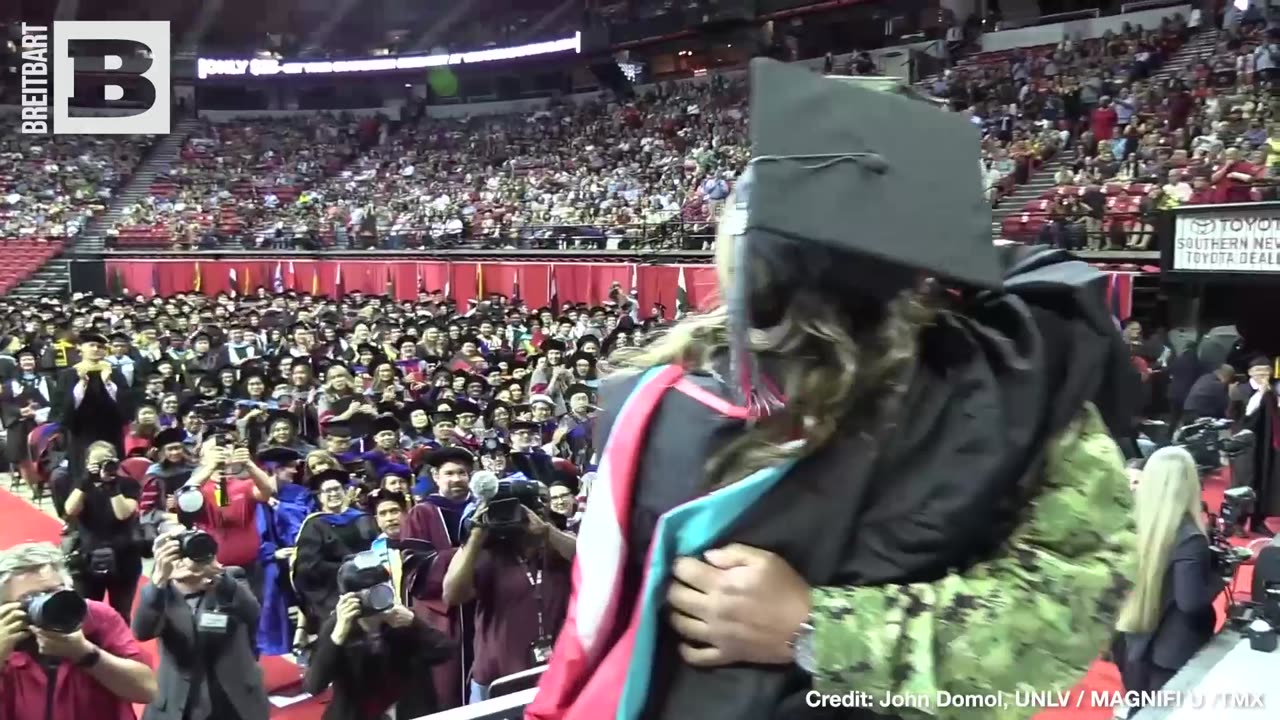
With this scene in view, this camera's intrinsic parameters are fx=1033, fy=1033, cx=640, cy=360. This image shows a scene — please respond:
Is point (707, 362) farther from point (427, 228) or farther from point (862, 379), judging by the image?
point (427, 228)

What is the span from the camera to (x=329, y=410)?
7.57m

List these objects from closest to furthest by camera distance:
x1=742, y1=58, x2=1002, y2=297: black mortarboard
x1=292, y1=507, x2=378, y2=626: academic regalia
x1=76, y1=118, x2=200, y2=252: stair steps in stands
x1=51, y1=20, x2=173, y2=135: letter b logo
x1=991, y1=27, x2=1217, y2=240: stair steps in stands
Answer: x1=742, y1=58, x2=1002, y2=297: black mortarboard → x1=292, y1=507, x2=378, y2=626: academic regalia → x1=991, y1=27, x2=1217, y2=240: stair steps in stands → x1=51, y1=20, x2=173, y2=135: letter b logo → x1=76, y1=118, x2=200, y2=252: stair steps in stands

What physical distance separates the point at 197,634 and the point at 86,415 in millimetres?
4675

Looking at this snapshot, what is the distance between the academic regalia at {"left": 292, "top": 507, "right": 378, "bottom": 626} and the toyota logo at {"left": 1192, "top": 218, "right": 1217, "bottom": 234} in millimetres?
8481

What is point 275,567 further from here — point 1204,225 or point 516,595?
point 1204,225

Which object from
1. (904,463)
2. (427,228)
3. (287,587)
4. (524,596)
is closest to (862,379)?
(904,463)

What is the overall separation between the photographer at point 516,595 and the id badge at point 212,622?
2.59 ft

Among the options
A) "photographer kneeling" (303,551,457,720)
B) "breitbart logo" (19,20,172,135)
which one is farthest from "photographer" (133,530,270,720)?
"breitbart logo" (19,20,172,135)

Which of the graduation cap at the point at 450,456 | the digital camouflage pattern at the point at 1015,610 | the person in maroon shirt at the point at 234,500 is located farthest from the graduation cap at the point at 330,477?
the digital camouflage pattern at the point at 1015,610

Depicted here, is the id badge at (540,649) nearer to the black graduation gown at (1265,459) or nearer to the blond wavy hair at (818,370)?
the blond wavy hair at (818,370)

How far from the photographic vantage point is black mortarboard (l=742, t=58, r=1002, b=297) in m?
0.94

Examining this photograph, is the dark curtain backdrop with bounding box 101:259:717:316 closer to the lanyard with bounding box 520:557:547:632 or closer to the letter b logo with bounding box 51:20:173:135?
the letter b logo with bounding box 51:20:173:135

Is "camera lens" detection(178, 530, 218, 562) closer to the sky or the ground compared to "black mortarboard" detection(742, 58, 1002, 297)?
closer to the ground

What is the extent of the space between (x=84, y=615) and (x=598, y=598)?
A: 92.5 inches
